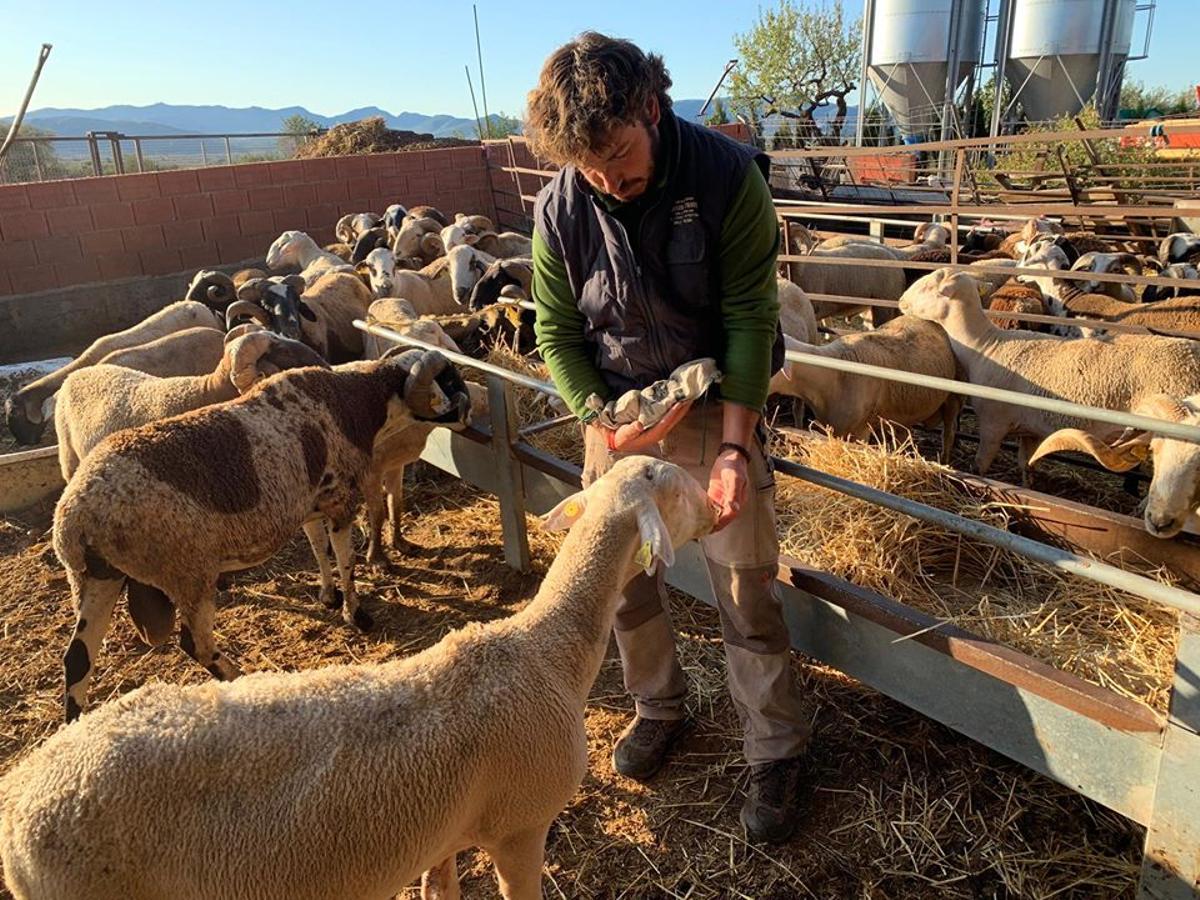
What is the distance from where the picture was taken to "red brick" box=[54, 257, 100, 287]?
32.7ft

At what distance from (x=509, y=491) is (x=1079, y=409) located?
2.79 metres

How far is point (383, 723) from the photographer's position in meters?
2.00

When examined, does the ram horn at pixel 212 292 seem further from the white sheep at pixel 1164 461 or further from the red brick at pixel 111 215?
the white sheep at pixel 1164 461

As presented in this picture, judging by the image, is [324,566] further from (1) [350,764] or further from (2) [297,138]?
(2) [297,138]

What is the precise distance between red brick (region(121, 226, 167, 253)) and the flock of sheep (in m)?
4.06

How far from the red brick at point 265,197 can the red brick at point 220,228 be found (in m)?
0.36

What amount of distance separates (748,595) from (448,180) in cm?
1246

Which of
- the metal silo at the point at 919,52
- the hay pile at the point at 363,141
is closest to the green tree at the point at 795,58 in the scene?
the metal silo at the point at 919,52

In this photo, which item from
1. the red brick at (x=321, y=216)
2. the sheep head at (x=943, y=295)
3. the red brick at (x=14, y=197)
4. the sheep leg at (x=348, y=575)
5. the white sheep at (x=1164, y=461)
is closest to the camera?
the white sheep at (x=1164, y=461)

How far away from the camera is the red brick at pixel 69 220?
9836 millimetres

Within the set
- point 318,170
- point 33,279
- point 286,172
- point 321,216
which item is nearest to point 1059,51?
point 318,170

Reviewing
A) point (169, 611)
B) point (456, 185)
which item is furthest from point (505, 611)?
point (456, 185)

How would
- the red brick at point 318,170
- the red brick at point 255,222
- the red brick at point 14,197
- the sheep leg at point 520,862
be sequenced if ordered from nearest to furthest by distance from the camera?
the sheep leg at point 520,862 → the red brick at point 14,197 → the red brick at point 255,222 → the red brick at point 318,170

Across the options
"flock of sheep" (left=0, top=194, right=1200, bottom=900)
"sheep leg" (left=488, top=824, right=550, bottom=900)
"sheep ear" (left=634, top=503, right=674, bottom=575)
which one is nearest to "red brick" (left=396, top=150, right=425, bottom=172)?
"flock of sheep" (left=0, top=194, right=1200, bottom=900)
